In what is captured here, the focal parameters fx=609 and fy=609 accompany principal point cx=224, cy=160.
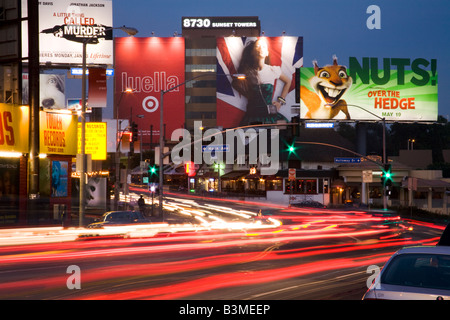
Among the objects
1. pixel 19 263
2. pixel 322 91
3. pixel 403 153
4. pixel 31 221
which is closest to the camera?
pixel 19 263

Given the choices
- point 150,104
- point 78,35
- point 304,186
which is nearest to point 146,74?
point 150,104

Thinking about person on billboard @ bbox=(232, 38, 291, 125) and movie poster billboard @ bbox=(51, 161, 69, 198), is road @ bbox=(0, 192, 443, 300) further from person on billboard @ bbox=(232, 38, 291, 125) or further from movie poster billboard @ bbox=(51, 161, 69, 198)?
person on billboard @ bbox=(232, 38, 291, 125)

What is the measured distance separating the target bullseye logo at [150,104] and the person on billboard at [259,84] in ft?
54.4

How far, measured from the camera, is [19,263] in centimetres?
1745

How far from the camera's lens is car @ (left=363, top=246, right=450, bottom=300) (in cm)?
747

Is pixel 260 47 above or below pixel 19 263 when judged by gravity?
above

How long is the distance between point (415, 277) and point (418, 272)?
0.10 meters

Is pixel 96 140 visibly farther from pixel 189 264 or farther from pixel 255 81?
pixel 255 81

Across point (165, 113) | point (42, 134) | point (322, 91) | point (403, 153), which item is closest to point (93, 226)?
point (42, 134)

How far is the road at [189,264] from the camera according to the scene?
1330cm

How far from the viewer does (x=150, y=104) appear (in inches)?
4978
